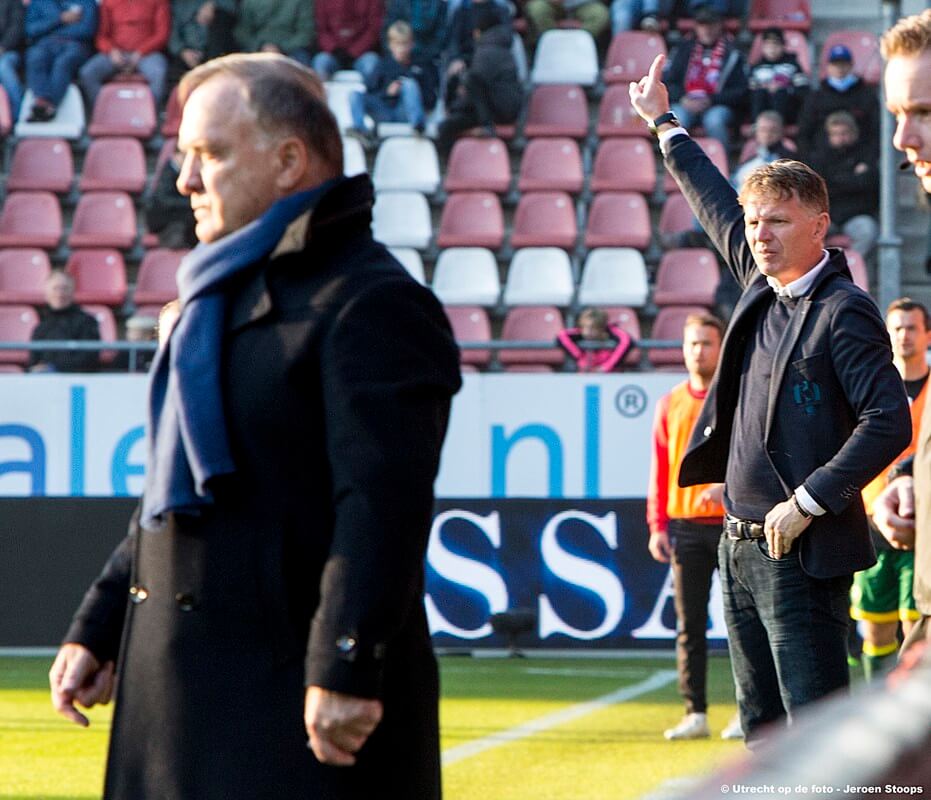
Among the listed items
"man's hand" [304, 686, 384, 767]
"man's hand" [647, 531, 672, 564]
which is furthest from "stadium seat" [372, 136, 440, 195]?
→ "man's hand" [304, 686, 384, 767]

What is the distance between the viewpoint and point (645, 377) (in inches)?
474

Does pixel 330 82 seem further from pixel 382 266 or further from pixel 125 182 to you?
pixel 382 266

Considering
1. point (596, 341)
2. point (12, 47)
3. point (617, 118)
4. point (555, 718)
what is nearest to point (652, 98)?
point (555, 718)

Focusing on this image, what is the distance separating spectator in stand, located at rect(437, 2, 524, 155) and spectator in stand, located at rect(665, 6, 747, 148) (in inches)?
61.9

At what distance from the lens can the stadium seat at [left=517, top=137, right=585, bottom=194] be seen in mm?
17406

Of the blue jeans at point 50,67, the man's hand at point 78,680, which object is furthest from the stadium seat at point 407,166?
the man's hand at point 78,680

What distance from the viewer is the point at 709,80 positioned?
56.1 ft

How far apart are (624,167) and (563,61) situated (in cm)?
147

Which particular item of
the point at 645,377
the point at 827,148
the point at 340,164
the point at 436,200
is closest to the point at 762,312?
the point at 340,164

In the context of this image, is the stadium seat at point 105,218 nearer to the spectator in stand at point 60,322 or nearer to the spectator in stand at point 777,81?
the spectator in stand at point 60,322

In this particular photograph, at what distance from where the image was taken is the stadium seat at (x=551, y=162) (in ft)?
57.1

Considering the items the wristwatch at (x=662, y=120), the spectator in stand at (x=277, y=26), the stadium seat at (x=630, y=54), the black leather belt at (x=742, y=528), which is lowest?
the black leather belt at (x=742, y=528)

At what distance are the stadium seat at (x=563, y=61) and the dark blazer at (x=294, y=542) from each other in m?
15.8

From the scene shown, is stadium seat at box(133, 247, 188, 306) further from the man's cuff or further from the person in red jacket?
the man's cuff
